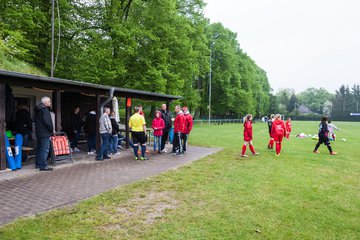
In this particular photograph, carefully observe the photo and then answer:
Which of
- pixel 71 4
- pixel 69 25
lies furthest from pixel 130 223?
pixel 71 4

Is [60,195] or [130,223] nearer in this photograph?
[130,223]

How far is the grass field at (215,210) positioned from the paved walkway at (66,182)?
1.52 ft

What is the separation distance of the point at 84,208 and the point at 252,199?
10.5ft

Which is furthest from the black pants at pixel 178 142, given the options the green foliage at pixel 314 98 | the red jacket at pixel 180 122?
the green foliage at pixel 314 98

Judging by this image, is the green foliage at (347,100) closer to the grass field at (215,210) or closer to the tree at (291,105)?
the tree at (291,105)

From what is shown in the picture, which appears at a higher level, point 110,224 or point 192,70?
point 192,70

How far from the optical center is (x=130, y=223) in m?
4.30

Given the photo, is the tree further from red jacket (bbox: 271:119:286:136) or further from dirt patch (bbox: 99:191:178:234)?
dirt patch (bbox: 99:191:178:234)

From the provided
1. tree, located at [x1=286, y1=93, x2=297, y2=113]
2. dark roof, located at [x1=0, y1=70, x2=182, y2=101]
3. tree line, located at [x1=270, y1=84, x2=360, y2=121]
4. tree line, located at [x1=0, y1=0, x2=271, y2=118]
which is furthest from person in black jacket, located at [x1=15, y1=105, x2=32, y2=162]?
tree, located at [x1=286, y1=93, x2=297, y2=113]

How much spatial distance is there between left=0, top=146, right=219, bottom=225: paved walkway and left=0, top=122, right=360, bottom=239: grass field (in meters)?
0.46

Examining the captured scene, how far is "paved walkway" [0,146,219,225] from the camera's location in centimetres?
498

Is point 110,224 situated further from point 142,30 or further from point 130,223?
point 142,30

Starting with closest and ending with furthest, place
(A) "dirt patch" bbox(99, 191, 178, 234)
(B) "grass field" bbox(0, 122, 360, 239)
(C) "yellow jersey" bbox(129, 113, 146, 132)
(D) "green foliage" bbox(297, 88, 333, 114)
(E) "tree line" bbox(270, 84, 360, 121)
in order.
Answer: (B) "grass field" bbox(0, 122, 360, 239) < (A) "dirt patch" bbox(99, 191, 178, 234) < (C) "yellow jersey" bbox(129, 113, 146, 132) < (E) "tree line" bbox(270, 84, 360, 121) < (D) "green foliage" bbox(297, 88, 333, 114)

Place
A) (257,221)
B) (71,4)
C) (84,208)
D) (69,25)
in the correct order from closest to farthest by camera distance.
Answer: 1. (257,221)
2. (84,208)
3. (69,25)
4. (71,4)
